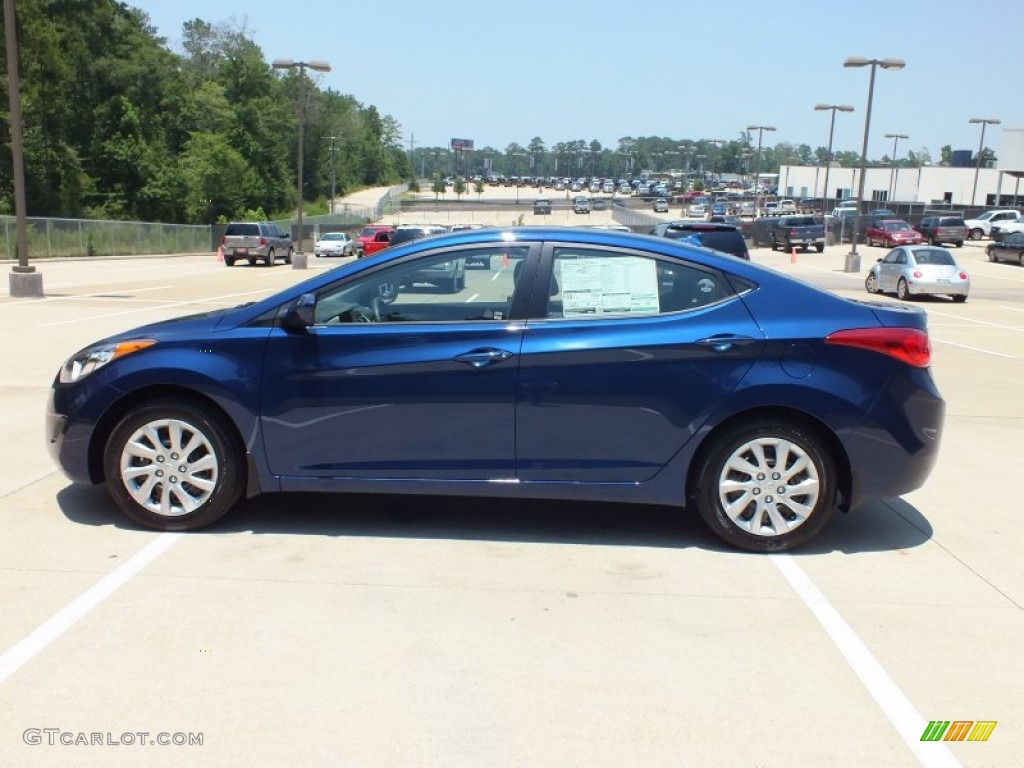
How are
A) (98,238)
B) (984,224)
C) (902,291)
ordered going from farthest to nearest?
(984,224)
(98,238)
(902,291)

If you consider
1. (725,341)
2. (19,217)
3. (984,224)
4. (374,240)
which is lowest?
(374,240)

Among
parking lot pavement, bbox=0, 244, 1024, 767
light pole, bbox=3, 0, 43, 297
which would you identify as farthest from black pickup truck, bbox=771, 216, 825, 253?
parking lot pavement, bbox=0, 244, 1024, 767

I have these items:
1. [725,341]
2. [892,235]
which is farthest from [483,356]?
[892,235]

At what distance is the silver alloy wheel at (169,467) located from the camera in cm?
523

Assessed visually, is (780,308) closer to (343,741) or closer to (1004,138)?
(343,741)

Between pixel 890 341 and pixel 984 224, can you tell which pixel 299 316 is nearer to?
pixel 890 341

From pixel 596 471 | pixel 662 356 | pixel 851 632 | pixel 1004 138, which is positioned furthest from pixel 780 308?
pixel 1004 138

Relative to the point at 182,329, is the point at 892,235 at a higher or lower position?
lower

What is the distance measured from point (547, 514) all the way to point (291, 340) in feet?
6.17

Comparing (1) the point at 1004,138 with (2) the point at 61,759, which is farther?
(1) the point at 1004,138

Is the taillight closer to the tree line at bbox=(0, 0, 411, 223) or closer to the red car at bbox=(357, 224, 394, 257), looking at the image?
the red car at bbox=(357, 224, 394, 257)

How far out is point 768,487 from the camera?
16.7 feet

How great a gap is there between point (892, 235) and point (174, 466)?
51186 millimetres

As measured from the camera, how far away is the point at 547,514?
5906 millimetres
